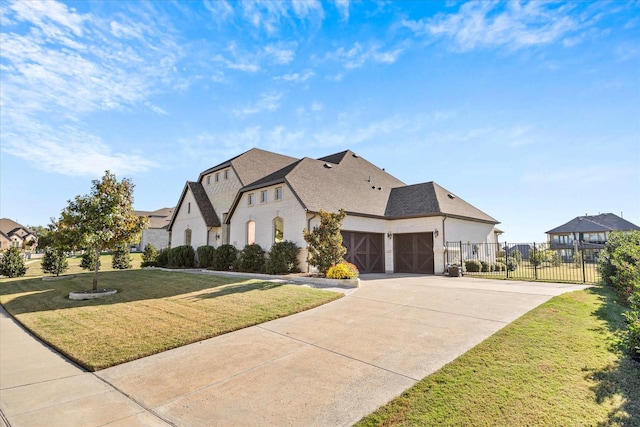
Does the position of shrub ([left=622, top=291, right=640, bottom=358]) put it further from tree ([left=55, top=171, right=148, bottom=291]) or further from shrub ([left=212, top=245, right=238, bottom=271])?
shrub ([left=212, top=245, right=238, bottom=271])

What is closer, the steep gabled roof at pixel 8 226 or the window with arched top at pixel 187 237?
the window with arched top at pixel 187 237

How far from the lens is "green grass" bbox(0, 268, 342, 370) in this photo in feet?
22.1

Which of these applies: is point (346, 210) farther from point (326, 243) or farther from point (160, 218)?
point (160, 218)

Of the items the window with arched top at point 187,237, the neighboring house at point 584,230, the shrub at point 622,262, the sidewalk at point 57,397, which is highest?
the neighboring house at point 584,230

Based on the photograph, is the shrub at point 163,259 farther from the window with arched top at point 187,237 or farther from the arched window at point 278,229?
the arched window at point 278,229

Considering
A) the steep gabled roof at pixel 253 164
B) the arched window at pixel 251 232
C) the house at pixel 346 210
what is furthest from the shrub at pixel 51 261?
the arched window at pixel 251 232

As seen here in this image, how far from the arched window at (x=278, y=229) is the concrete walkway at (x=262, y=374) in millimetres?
11152

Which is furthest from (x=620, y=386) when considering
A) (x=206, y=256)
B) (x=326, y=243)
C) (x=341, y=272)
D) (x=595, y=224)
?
(x=595, y=224)

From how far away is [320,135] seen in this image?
1808 centimetres

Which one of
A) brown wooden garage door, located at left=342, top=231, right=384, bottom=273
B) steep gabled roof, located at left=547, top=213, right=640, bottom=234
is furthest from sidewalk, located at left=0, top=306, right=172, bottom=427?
steep gabled roof, located at left=547, top=213, right=640, bottom=234

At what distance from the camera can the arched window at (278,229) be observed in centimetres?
1925

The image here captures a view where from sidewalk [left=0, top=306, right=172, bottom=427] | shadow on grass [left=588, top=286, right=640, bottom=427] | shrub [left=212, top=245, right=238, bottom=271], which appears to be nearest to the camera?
shadow on grass [left=588, top=286, right=640, bottom=427]

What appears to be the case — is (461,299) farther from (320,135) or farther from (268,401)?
(320,135)

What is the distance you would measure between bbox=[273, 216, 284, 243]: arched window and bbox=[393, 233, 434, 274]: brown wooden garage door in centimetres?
762
